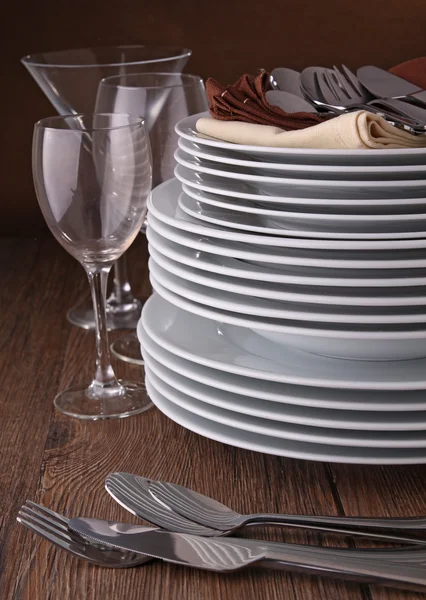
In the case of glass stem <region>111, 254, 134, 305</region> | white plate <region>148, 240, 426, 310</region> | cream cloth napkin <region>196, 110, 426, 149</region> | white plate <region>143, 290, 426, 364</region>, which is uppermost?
cream cloth napkin <region>196, 110, 426, 149</region>

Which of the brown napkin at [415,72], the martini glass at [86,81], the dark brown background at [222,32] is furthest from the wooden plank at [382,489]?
the dark brown background at [222,32]

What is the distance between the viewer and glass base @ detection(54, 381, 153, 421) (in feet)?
2.32

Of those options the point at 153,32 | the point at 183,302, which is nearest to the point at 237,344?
the point at 183,302

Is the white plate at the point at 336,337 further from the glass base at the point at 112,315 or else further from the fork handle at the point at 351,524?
the glass base at the point at 112,315

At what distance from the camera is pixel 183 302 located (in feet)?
1.88

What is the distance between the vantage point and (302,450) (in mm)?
534

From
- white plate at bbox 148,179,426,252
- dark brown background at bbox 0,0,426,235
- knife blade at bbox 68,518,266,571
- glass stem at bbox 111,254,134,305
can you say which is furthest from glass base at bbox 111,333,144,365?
dark brown background at bbox 0,0,426,235

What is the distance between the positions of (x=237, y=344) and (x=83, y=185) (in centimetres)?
17

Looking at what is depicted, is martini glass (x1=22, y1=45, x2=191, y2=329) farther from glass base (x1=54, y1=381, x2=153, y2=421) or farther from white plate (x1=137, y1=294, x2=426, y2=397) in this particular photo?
white plate (x1=137, y1=294, x2=426, y2=397)

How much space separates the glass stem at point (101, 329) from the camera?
0.73 metres

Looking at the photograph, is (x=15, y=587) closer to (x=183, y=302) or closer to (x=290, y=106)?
(x=183, y=302)

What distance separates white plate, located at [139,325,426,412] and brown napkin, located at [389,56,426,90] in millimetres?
335

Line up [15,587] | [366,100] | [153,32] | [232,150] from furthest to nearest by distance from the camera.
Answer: [153,32], [366,100], [232,150], [15,587]

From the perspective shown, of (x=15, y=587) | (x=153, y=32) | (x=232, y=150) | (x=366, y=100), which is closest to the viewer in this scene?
(x=15, y=587)
